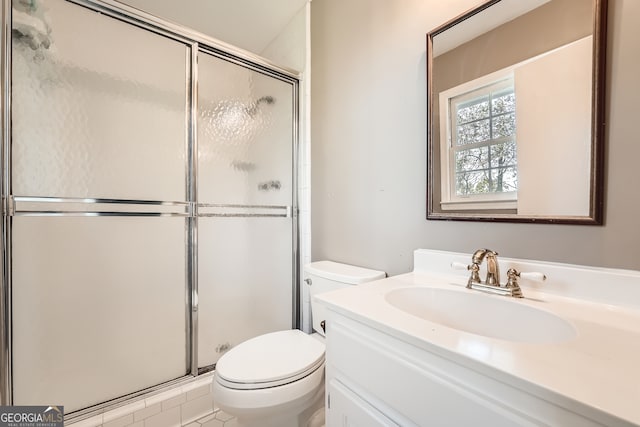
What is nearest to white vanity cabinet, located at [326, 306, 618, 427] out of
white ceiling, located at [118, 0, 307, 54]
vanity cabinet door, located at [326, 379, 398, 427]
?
vanity cabinet door, located at [326, 379, 398, 427]

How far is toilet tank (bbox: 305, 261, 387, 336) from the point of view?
1200 mm

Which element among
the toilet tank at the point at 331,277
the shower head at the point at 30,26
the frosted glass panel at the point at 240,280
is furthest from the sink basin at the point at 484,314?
the shower head at the point at 30,26

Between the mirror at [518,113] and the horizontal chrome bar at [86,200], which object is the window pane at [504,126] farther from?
the horizontal chrome bar at [86,200]

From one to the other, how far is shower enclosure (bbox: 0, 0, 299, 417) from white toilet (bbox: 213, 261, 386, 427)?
0.51 meters

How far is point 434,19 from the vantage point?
3.51ft

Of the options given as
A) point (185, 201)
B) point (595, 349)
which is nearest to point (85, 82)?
point (185, 201)

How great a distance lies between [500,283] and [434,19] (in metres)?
1.02

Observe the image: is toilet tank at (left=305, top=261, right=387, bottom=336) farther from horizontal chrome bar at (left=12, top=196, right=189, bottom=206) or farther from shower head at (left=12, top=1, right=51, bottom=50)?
shower head at (left=12, top=1, right=51, bottom=50)

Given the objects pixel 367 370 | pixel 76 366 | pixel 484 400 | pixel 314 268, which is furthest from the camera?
pixel 314 268

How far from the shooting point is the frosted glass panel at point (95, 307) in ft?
3.50

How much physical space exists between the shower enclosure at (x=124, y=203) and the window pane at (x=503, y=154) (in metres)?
1.23

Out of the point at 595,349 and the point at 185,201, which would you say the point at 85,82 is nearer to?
the point at 185,201

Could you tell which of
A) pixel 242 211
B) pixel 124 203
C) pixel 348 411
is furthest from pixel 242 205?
pixel 348 411

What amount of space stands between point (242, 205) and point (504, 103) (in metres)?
1.34
